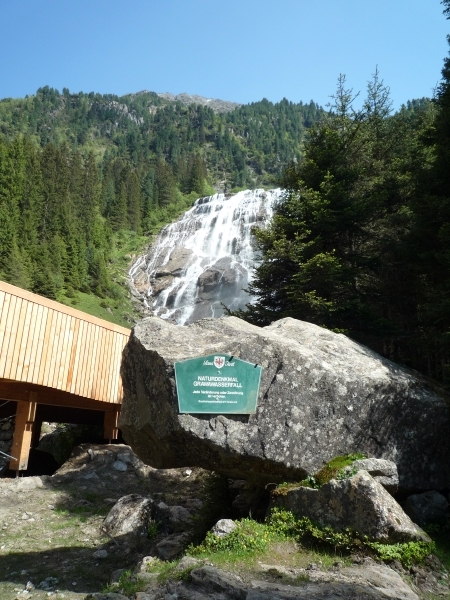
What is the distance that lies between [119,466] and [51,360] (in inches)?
132

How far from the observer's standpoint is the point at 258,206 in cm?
6166

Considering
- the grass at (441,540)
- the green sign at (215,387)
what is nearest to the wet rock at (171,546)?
the green sign at (215,387)

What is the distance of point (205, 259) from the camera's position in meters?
53.4

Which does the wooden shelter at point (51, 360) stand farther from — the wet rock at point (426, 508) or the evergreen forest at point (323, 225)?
the wet rock at point (426, 508)

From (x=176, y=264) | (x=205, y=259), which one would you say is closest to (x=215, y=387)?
(x=205, y=259)

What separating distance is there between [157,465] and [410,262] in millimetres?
6637

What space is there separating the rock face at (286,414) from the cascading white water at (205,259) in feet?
106

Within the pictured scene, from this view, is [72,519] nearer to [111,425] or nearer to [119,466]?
[119,466]

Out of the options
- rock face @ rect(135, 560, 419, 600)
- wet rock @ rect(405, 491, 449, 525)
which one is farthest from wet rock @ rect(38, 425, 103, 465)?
rock face @ rect(135, 560, 419, 600)

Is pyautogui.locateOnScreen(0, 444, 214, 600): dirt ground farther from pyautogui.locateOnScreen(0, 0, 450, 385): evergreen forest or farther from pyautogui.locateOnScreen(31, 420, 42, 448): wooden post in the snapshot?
pyautogui.locateOnScreen(0, 0, 450, 385): evergreen forest

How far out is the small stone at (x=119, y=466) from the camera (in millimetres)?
13078

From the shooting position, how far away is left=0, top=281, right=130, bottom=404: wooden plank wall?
1131 centimetres

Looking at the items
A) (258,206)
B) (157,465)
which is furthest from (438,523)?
(258,206)

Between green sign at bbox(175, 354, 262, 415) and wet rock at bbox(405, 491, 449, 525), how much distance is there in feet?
9.21
